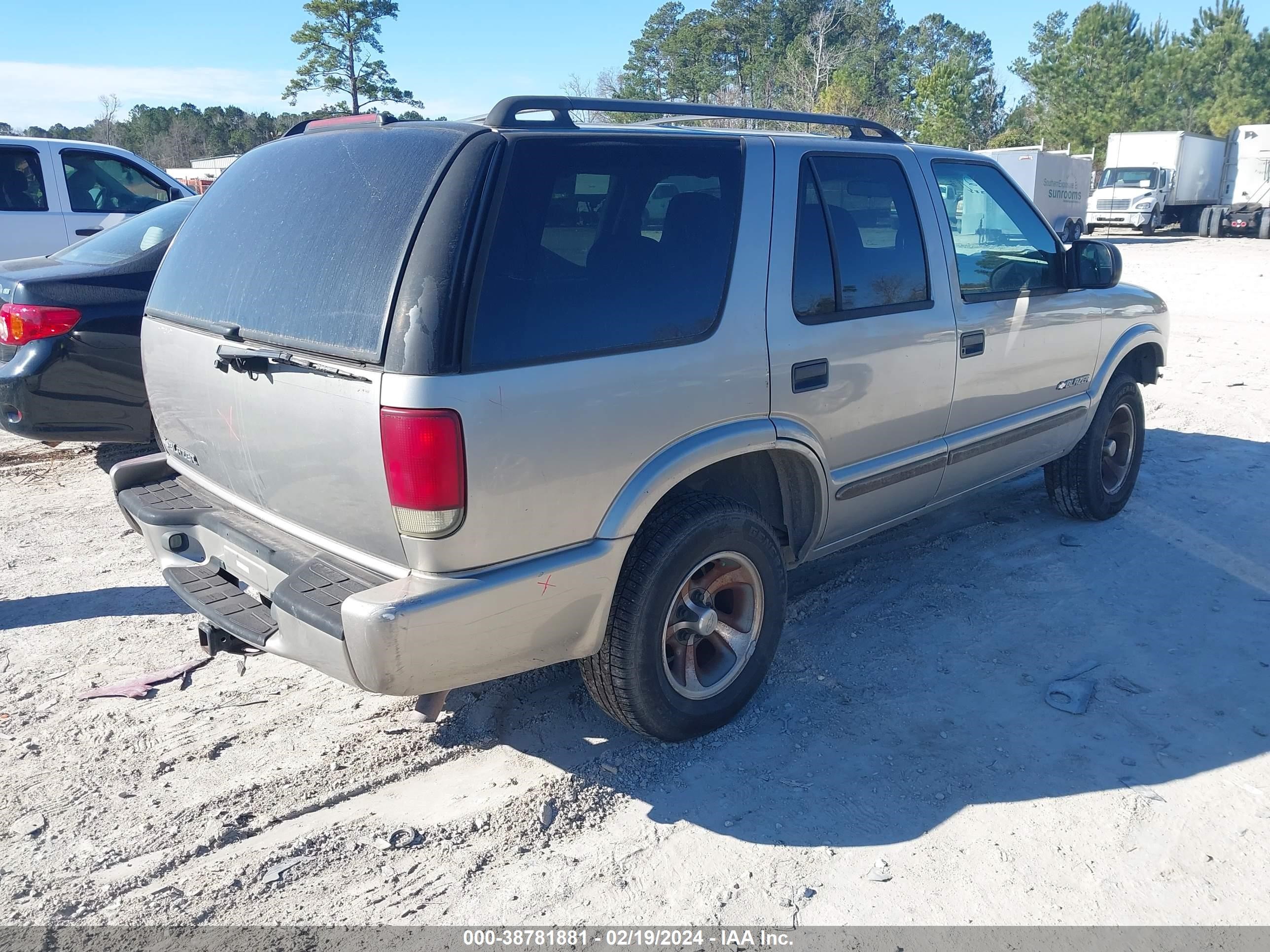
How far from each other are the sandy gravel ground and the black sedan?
884 mm

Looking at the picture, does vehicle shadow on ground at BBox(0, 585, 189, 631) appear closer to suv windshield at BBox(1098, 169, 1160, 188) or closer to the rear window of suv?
the rear window of suv

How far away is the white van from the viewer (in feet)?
28.7

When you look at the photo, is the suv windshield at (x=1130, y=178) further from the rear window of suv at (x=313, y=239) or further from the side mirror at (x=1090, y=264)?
the rear window of suv at (x=313, y=239)

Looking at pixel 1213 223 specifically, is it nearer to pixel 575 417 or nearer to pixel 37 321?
pixel 37 321

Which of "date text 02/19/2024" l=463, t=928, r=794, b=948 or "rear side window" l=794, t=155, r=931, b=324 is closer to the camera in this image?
"date text 02/19/2024" l=463, t=928, r=794, b=948

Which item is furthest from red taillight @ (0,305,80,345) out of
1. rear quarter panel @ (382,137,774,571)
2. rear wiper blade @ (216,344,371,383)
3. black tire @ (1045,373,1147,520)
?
black tire @ (1045,373,1147,520)

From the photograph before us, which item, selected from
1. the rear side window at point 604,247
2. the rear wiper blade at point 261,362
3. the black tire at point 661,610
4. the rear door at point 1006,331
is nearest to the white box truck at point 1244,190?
the rear door at point 1006,331

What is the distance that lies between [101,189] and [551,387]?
333 inches

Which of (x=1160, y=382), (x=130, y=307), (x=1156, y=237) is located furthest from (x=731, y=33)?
(x=130, y=307)

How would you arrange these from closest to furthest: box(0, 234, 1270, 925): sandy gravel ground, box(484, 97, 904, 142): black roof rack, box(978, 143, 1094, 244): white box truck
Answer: box(0, 234, 1270, 925): sandy gravel ground, box(484, 97, 904, 142): black roof rack, box(978, 143, 1094, 244): white box truck

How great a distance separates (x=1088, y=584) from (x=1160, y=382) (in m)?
5.48

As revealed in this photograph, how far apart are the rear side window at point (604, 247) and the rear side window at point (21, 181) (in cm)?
807

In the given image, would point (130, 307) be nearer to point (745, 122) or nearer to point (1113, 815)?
point (745, 122)

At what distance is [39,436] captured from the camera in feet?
17.4
